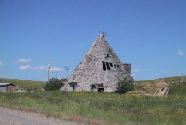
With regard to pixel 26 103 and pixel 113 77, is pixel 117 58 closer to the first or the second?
pixel 113 77

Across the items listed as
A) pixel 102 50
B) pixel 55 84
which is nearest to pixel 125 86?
pixel 102 50

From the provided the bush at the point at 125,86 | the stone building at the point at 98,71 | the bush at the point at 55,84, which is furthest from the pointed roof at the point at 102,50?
the bush at the point at 55,84

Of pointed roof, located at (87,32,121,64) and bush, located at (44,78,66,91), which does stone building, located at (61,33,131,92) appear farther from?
bush, located at (44,78,66,91)

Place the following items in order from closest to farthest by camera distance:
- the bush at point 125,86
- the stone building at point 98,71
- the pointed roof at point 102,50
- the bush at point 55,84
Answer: the bush at point 125,86, the stone building at point 98,71, the pointed roof at point 102,50, the bush at point 55,84

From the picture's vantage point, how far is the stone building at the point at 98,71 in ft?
260

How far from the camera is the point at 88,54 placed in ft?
264

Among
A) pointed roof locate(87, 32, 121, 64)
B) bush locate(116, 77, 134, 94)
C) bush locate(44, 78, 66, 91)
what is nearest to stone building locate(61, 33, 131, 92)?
pointed roof locate(87, 32, 121, 64)

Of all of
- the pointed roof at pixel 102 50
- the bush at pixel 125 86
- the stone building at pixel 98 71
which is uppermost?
the pointed roof at pixel 102 50

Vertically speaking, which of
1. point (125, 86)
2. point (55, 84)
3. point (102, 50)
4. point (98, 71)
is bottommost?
point (125, 86)

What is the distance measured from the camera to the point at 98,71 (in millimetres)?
80000

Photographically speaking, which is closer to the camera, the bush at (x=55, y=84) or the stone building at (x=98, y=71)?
the stone building at (x=98, y=71)

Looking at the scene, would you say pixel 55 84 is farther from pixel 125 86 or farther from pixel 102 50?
pixel 125 86

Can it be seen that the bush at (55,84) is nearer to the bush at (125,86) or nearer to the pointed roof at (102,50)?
the pointed roof at (102,50)

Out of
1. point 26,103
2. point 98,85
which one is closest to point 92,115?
point 26,103
